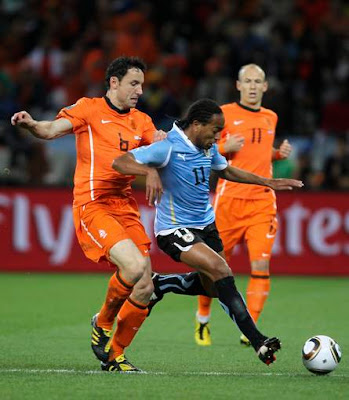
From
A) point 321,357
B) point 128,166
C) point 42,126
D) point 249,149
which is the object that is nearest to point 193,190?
point 128,166

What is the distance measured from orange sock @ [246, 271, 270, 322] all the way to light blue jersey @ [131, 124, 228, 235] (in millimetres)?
1873

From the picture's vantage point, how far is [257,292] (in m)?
9.68

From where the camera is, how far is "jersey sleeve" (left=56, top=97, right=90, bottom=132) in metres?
7.99

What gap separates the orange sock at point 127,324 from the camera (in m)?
7.73

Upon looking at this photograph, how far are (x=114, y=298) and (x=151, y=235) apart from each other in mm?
8011

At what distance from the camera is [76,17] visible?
19422 mm

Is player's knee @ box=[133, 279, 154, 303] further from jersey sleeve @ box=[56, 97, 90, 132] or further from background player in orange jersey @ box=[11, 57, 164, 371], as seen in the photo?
jersey sleeve @ box=[56, 97, 90, 132]

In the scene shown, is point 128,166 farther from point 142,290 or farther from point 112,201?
point 142,290

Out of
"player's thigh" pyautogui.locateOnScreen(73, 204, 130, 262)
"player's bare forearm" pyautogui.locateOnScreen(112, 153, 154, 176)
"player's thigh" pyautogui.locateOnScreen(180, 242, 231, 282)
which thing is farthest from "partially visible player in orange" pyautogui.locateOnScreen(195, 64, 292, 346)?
"player's bare forearm" pyautogui.locateOnScreen(112, 153, 154, 176)

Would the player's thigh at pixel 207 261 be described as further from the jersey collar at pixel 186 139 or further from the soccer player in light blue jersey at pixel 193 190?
the jersey collar at pixel 186 139

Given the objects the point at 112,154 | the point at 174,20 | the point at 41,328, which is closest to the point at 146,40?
the point at 174,20

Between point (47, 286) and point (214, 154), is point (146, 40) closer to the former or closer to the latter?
point (47, 286)

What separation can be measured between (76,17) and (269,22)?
358 cm

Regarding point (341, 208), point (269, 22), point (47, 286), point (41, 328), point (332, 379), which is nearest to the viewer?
point (332, 379)
